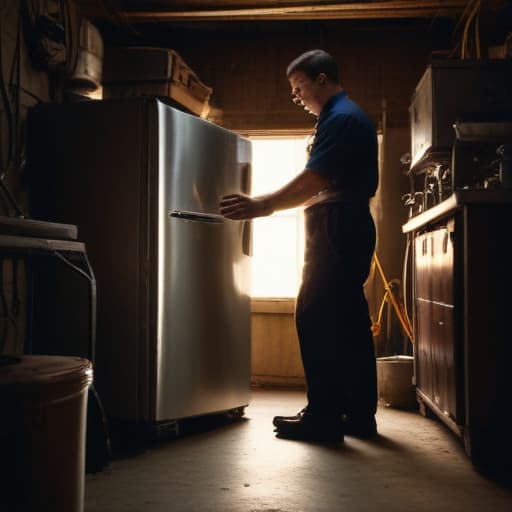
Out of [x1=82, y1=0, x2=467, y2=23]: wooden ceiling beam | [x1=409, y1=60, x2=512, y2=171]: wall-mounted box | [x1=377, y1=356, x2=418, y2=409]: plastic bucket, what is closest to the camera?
[x1=409, y1=60, x2=512, y2=171]: wall-mounted box

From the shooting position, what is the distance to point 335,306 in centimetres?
265

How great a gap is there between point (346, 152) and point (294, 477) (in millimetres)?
1277

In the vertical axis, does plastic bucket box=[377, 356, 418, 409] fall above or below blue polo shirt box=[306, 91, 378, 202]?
below

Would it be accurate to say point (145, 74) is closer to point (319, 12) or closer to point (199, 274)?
point (319, 12)

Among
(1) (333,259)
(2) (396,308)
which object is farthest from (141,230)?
(2) (396,308)

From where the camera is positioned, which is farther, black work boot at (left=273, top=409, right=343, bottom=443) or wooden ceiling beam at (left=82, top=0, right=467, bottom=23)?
wooden ceiling beam at (left=82, top=0, right=467, bottom=23)

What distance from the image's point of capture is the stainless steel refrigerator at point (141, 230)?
2670 mm

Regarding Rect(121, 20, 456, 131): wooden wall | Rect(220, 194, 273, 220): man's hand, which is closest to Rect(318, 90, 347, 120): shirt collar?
Rect(220, 194, 273, 220): man's hand

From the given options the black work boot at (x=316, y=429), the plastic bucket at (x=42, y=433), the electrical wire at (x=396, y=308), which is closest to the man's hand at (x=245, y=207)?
the black work boot at (x=316, y=429)

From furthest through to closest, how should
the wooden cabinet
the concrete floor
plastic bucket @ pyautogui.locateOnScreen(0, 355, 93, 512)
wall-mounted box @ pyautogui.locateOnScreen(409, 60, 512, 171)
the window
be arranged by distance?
the window, wall-mounted box @ pyautogui.locateOnScreen(409, 60, 512, 171), the wooden cabinet, the concrete floor, plastic bucket @ pyautogui.locateOnScreen(0, 355, 93, 512)

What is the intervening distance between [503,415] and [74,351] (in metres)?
1.72

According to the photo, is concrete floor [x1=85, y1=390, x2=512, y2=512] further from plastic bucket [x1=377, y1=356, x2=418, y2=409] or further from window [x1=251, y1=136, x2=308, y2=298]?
window [x1=251, y1=136, x2=308, y2=298]

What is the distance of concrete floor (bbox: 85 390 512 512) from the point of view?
1.86 m

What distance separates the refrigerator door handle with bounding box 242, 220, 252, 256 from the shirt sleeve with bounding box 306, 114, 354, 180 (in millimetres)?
688
